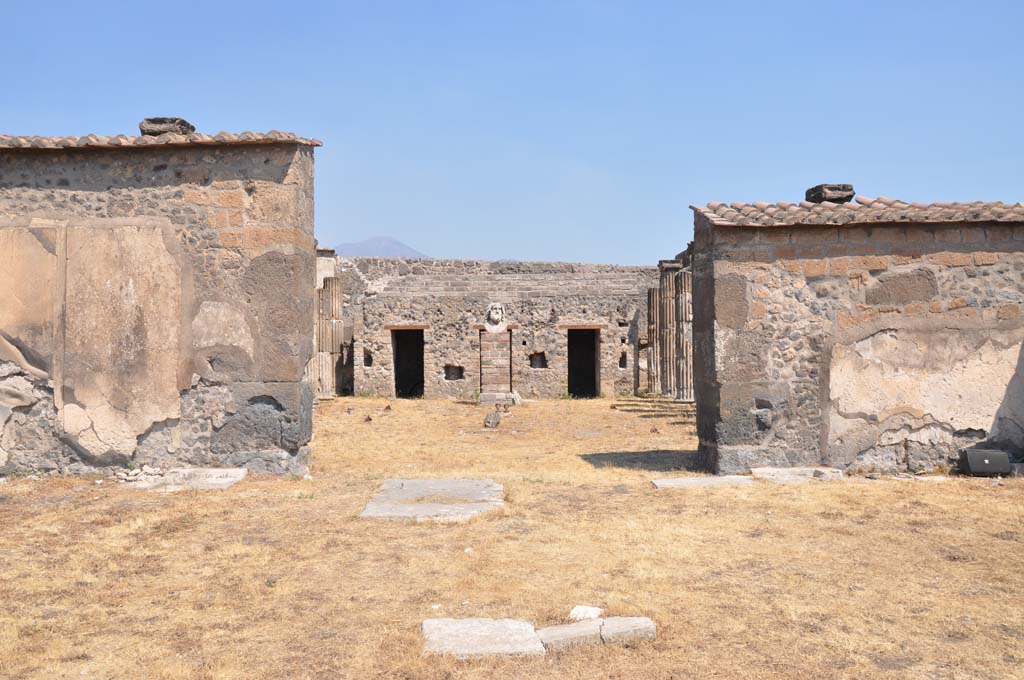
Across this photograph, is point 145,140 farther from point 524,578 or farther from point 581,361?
point 581,361

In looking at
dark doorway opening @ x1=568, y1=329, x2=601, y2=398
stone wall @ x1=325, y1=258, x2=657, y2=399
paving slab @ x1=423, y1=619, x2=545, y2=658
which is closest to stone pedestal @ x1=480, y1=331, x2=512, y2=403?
stone wall @ x1=325, y1=258, x2=657, y2=399

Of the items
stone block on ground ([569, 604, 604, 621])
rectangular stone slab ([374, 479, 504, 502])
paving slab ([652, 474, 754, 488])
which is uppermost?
rectangular stone slab ([374, 479, 504, 502])

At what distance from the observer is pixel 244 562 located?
559 cm

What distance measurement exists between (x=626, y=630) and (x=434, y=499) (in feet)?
11.8

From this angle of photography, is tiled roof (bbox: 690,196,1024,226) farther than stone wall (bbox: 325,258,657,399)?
No

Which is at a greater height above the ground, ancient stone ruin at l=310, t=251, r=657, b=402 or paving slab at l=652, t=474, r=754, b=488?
ancient stone ruin at l=310, t=251, r=657, b=402

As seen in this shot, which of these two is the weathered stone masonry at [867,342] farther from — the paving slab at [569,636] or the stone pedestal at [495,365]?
the stone pedestal at [495,365]

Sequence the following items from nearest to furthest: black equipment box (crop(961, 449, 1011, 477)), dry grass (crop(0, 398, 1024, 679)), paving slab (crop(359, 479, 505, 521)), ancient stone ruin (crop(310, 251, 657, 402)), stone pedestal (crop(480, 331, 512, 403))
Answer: dry grass (crop(0, 398, 1024, 679)), paving slab (crop(359, 479, 505, 521)), black equipment box (crop(961, 449, 1011, 477)), stone pedestal (crop(480, 331, 512, 403)), ancient stone ruin (crop(310, 251, 657, 402))

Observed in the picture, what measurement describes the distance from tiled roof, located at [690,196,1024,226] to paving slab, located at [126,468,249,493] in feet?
18.5

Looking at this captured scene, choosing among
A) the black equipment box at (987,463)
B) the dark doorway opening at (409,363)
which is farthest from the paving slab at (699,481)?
the dark doorway opening at (409,363)

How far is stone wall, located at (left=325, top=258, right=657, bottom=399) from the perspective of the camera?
79.7ft

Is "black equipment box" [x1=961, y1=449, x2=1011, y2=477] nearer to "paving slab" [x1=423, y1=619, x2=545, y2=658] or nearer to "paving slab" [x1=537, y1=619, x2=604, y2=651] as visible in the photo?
"paving slab" [x1=537, y1=619, x2=604, y2=651]

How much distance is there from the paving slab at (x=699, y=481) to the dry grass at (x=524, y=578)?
11.1 inches

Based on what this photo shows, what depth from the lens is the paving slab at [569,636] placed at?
4.04m
